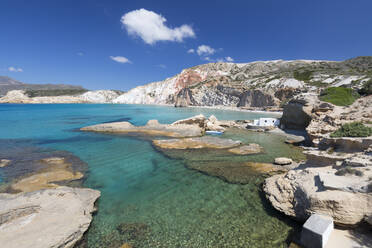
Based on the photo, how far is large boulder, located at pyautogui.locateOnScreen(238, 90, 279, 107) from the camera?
68.2 meters

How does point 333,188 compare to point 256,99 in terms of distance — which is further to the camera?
point 256,99

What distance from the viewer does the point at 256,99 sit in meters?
74.1

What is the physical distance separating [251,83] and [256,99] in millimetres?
22117

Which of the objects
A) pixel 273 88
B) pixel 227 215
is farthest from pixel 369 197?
pixel 273 88

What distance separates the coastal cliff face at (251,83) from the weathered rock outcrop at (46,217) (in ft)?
201

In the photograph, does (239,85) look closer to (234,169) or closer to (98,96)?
(234,169)

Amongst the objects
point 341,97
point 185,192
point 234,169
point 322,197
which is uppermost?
point 341,97

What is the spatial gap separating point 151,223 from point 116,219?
51.4 inches

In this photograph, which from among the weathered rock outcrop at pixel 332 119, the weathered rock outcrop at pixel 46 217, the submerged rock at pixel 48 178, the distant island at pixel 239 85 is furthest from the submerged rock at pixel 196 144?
the distant island at pixel 239 85

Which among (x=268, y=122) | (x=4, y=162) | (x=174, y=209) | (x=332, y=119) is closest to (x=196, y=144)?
(x=174, y=209)

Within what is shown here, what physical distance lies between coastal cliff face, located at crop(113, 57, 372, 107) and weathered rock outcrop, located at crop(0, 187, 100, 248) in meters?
61.1

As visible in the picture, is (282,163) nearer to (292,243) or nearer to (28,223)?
(292,243)

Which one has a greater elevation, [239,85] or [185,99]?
[239,85]

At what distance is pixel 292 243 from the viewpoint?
4828 mm
